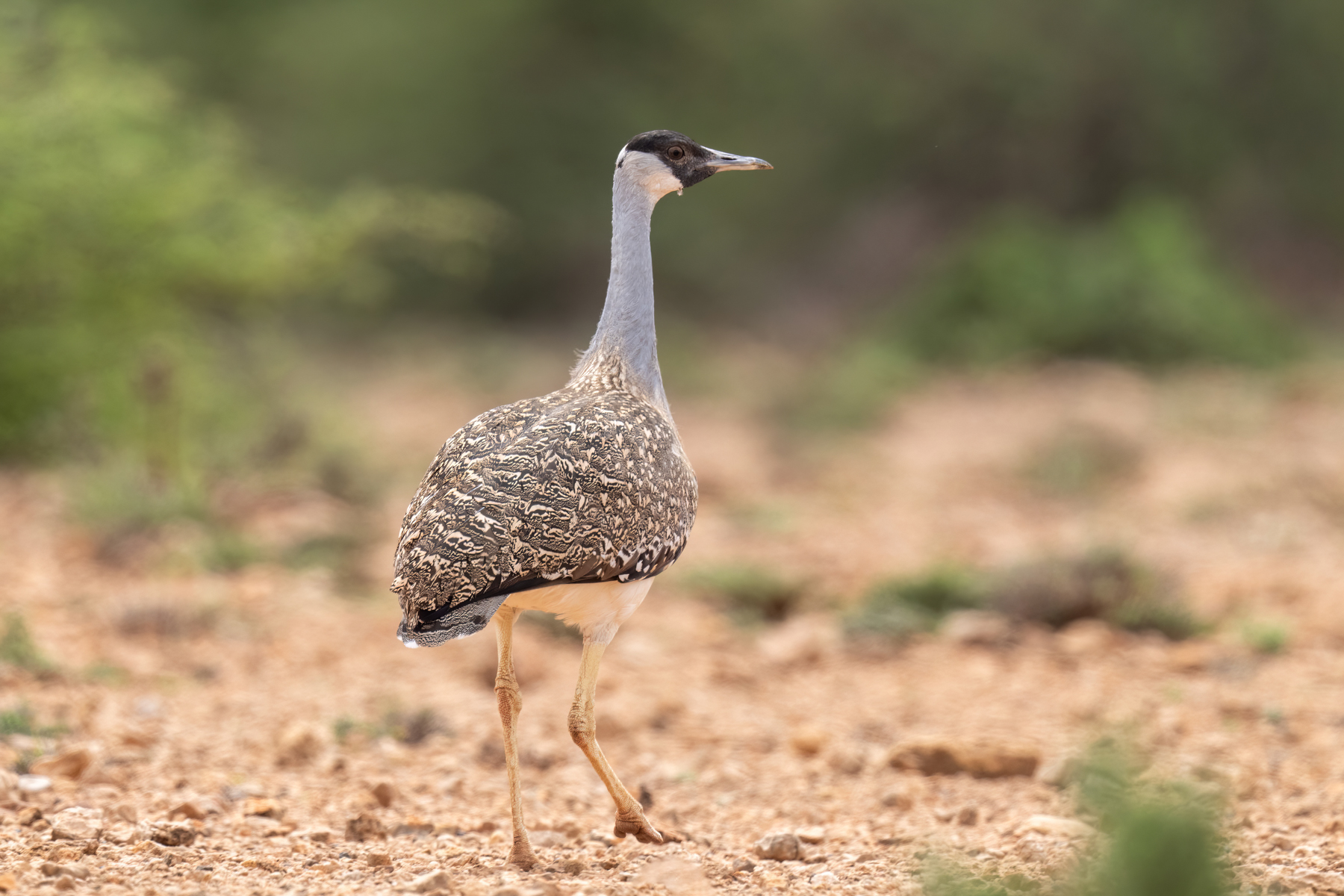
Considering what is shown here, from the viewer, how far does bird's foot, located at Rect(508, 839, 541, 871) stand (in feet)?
Result: 14.0

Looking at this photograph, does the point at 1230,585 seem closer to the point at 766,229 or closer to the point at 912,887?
the point at 912,887

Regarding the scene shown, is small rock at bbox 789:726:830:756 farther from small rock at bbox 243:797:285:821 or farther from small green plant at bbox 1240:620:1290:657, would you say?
small green plant at bbox 1240:620:1290:657

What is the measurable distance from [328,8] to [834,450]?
42.1 feet

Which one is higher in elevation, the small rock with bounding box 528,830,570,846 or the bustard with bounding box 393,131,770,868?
the bustard with bounding box 393,131,770,868

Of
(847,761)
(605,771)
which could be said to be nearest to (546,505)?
(605,771)

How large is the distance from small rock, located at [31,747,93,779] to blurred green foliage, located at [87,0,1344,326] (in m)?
16.8

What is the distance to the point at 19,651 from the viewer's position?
6305 mm

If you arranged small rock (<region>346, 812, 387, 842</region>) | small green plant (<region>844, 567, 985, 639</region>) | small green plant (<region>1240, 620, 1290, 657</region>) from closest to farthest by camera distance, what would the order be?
small rock (<region>346, 812, 387, 842</region>) → small green plant (<region>1240, 620, 1290, 657</region>) → small green plant (<region>844, 567, 985, 639</region>)

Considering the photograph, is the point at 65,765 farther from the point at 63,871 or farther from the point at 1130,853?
the point at 1130,853

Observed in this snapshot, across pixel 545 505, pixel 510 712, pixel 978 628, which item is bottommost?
pixel 510 712

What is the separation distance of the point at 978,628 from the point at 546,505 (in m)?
4.08

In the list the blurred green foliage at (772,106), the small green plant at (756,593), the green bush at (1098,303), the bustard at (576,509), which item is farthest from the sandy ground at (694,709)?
the blurred green foliage at (772,106)

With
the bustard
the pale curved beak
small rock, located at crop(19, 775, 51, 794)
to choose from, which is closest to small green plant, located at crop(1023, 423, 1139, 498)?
the pale curved beak

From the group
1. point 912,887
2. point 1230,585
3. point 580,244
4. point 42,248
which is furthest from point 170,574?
point 580,244
